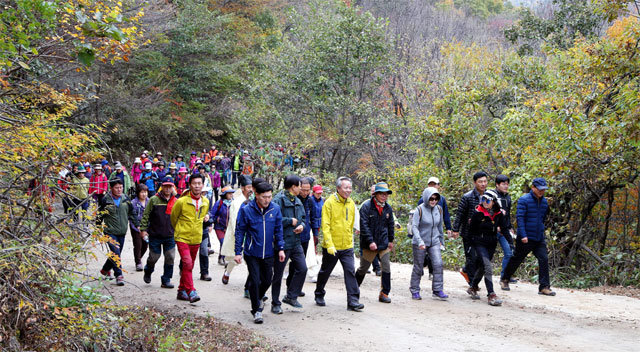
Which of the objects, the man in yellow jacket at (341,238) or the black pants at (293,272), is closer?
the black pants at (293,272)

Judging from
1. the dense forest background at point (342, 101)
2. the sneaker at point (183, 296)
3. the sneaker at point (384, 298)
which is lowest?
the sneaker at point (183, 296)

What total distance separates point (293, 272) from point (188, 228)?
179 cm

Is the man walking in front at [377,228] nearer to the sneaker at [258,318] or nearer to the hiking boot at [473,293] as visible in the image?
the hiking boot at [473,293]

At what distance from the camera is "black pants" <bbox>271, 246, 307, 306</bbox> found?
307 inches

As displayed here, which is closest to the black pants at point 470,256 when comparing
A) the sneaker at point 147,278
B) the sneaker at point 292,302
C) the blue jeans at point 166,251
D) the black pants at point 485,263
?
the black pants at point 485,263

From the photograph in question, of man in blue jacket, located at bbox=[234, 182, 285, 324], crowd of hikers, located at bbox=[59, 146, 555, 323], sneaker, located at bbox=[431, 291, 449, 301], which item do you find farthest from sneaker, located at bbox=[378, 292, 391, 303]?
man in blue jacket, located at bbox=[234, 182, 285, 324]

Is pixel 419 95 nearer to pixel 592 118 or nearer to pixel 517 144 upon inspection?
pixel 517 144

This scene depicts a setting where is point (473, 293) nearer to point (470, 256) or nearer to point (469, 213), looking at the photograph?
point (470, 256)

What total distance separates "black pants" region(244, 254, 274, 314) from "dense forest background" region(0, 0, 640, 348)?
2271mm

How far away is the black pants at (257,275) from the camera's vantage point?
7.47m

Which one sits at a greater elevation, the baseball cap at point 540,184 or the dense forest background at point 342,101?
the dense forest background at point 342,101

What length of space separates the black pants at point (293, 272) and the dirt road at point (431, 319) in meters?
0.26

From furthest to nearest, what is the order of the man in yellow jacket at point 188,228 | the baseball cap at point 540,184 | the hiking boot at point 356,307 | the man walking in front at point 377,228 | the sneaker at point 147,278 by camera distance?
the sneaker at point 147,278 → the baseball cap at point 540,184 → the man walking in front at point 377,228 → the man in yellow jacket at point 188,228 → the hiking boot at point 356,307

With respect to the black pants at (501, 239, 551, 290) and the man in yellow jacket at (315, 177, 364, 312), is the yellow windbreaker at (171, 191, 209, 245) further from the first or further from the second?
the black pants at (501, 239, 551, 290)
